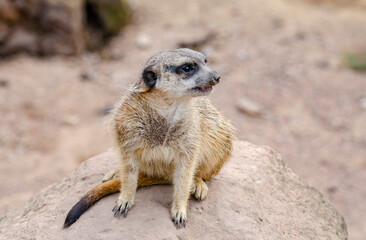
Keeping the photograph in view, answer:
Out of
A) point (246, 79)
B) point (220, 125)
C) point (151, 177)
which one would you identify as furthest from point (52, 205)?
point (246, 79)

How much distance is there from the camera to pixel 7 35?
8.84 m

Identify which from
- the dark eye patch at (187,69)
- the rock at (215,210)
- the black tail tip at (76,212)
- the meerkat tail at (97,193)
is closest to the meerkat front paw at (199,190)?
the rock at (215,210)

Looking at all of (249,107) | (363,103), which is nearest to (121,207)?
(249,107)

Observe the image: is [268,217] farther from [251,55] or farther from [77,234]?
[251,55]

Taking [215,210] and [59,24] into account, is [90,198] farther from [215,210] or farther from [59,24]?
[59,24]

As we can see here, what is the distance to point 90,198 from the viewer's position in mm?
2836

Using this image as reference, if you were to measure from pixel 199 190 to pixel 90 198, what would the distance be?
700 mm

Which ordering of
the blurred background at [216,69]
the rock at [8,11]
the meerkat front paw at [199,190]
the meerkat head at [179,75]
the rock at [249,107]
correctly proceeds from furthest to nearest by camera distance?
the rock at [8,11] → the rock at [249,107] → the blurred background at [216,69] → the meerkat front paw at [199,190] → the meerkat head at [179,75]

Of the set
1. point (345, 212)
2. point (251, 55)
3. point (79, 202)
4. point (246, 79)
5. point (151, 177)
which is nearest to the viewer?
point (79, 202)

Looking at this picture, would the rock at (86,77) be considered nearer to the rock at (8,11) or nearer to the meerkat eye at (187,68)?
the rock at (8,11)

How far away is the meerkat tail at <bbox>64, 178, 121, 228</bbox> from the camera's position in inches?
110

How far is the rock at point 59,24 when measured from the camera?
871cm

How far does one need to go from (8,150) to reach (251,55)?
15.2 feet

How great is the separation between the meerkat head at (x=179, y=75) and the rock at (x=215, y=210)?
0.73 m
